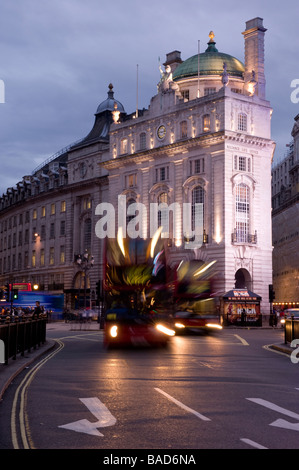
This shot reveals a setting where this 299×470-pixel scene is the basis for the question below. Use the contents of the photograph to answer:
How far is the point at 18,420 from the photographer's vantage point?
10.2m

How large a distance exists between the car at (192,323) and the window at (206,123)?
29.5 m

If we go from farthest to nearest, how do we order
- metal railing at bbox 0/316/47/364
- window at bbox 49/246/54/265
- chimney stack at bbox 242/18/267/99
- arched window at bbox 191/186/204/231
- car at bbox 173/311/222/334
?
window at bbox 49/246/54/265
chimney stack at bbox 242/18/267/99
arched window at bbox 191/186/204/231
car at bbox 173/311/222/334
metal railing at bbox 0/316/47/364

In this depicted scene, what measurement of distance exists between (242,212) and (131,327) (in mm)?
41739

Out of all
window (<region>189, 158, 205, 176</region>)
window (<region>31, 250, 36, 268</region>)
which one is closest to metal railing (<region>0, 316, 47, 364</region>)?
window (<region>189, 158, 205, 176</region>)

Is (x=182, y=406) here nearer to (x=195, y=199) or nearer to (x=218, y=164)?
(x=218, y=164)

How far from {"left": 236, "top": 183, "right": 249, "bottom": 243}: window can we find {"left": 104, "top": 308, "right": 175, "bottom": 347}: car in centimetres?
3966

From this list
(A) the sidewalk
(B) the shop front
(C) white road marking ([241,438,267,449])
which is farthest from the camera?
(B) the shop front

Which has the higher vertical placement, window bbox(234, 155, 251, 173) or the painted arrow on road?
window bbox(234, 155, 251, 173)

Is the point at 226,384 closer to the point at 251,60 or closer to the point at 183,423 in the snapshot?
the point at 183,423

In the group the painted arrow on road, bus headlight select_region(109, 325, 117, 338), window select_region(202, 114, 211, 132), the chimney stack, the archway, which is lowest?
the painted arrow on road

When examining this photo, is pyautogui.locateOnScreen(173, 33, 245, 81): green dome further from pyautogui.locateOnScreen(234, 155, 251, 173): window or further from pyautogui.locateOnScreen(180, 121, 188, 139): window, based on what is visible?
pyautogui.locateOnScreen(234, 155, 251, 173): window

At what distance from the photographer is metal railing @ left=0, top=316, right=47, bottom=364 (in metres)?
17.6

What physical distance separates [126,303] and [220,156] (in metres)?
41.1

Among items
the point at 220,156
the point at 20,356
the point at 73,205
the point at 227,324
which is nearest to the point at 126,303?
the point at 20,356
